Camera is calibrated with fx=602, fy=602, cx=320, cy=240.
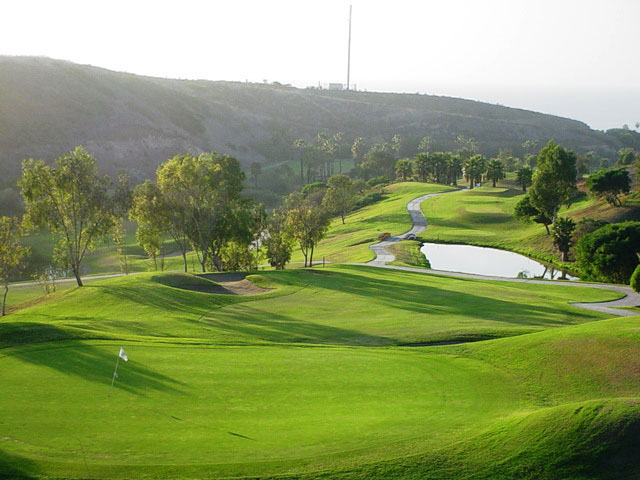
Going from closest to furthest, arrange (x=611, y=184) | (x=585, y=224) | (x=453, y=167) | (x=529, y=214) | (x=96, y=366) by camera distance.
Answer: (x=96, y=366), (x=585, y=224), (x=611, y=184), (x=529, y=214), (x=453, y=167)

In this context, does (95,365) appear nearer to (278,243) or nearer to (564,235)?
(278,243)

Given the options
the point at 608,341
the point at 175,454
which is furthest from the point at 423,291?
the point at 175,454

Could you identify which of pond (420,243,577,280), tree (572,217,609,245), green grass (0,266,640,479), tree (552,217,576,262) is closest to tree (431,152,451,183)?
pond (420,243,577,280)

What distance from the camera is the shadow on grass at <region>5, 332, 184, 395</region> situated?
682 inches

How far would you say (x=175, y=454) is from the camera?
1270 cm

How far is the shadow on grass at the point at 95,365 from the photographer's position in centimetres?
1733

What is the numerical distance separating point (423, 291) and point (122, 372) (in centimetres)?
3087

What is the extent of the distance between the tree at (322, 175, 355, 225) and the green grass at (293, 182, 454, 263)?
2769 millimetres

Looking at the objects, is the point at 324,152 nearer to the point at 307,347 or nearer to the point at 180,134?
the point at 180,134

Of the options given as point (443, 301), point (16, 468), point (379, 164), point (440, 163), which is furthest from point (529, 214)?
point (16, 468)

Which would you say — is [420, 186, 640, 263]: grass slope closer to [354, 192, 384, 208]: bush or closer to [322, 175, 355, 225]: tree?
[322, 175, 355, 225]: tree

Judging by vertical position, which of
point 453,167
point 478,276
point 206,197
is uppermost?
point 453,167

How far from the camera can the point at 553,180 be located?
277ft

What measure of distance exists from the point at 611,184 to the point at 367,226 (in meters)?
38.2
